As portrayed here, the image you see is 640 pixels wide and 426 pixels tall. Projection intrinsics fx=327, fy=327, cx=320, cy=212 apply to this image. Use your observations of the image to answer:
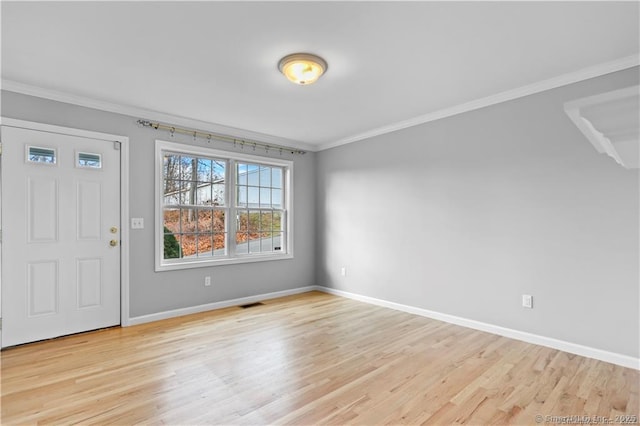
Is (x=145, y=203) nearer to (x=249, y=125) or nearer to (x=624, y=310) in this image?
(x=249, y=125)

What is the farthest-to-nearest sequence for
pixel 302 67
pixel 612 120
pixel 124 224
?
pixel 124 224 < pixel 302 67 < pixel 612 120

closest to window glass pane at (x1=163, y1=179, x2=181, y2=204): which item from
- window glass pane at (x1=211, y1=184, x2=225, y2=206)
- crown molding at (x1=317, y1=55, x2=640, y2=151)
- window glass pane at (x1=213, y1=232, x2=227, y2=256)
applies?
window glass pane at (x1=211, y1=184, x2=225, y2=206)

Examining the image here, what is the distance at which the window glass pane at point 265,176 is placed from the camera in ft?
16.7

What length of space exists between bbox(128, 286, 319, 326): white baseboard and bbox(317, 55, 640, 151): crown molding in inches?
107

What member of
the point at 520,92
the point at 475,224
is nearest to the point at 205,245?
the point at 475,224

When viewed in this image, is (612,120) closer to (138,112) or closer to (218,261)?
(138,112)

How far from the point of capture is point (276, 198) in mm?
5301

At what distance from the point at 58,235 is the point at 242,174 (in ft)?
7.53

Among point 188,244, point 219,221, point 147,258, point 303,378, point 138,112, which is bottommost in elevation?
point 303,378

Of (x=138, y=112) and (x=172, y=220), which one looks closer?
(x=138, y=112)

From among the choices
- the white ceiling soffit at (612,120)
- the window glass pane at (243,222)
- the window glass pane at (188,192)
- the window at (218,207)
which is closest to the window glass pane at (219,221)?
the window at (218,207)

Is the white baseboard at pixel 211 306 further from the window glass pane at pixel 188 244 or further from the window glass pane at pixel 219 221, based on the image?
the window glass pane at pixel 219 221

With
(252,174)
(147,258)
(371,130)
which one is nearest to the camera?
(147,258)

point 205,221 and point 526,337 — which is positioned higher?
point 205,221
